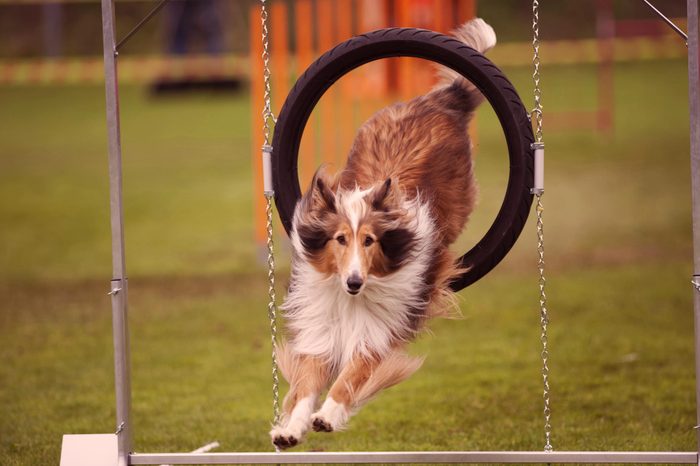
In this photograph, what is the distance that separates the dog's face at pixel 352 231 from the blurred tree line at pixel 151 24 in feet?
81.3

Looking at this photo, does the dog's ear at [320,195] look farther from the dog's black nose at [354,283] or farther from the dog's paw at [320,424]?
the dog's paw at [320,424]

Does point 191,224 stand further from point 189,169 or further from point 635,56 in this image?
point 635,56

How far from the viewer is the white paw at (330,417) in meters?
4.23

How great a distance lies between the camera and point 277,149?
4.78 metres

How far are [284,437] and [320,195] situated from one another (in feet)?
3.24

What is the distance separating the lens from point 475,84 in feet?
15.4

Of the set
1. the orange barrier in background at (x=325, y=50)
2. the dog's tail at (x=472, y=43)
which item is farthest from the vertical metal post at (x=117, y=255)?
the orange barrier in background at (x=325, y=50)

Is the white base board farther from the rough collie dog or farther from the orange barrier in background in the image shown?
the orange barrier in background

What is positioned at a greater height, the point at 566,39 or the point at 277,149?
the point at 566,39

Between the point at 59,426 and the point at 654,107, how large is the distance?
16519 millimetres

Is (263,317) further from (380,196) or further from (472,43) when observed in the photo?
(380,196)

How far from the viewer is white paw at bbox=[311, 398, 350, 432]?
4227mm

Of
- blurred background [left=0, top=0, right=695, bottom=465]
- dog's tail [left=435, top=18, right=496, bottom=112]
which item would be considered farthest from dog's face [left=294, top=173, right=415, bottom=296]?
dog's tail [left=435, top=18, right=496, bottom=112]

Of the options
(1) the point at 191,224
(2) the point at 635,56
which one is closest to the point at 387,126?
(1) the point at 191,224
